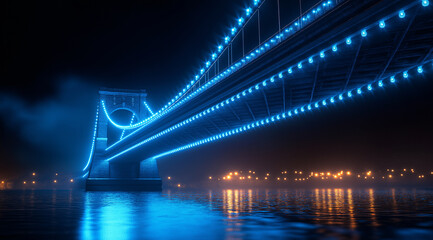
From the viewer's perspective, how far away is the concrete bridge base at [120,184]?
1876 inches

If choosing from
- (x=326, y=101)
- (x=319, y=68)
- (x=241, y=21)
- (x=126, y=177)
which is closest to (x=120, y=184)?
(x=126, y=177)

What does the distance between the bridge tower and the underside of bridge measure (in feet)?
69.5

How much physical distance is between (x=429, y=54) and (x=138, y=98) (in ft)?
175

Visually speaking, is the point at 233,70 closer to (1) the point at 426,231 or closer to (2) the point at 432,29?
(2) the point at 432,29

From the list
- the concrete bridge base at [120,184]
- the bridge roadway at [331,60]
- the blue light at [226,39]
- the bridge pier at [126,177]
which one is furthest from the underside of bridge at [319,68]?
the bridge pier at [126,177]

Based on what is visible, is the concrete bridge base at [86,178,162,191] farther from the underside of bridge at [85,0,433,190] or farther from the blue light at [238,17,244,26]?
the blue light at [238,17,244,26]

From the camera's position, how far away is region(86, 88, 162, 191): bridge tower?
4819cm

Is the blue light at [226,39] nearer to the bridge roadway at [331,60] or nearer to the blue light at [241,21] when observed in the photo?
the blue light at [241,21]

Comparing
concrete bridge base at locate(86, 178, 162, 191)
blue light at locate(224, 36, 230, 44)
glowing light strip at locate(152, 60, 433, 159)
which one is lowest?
concrete bridge base at locate(86, 178, 162, 191)

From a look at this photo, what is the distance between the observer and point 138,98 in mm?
62594

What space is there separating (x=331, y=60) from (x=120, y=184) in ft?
128

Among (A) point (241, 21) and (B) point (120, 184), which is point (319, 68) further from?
(B) point (120, 184)

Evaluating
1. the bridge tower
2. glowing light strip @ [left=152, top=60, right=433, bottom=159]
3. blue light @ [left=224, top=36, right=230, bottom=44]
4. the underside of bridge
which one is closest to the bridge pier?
the bridge tower

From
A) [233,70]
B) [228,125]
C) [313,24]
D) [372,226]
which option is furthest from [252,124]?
[372,226]
